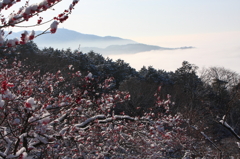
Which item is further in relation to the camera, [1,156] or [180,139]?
[180,139]

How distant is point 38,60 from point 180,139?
73.1 feet

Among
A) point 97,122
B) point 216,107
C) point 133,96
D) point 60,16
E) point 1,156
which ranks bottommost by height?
point 216,107

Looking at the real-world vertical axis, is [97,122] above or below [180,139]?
above

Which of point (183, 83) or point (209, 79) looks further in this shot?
point (209, 79)

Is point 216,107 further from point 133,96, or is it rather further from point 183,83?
point 133,96

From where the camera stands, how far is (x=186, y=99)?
24.4 meters

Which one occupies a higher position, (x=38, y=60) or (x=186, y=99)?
(x=38, y=60)

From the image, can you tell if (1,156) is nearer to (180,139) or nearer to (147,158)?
(147,158)

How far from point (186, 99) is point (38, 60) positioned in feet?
63.5

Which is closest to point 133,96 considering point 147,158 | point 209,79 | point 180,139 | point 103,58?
point 180,139

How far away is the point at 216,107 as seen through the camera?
27234 mm

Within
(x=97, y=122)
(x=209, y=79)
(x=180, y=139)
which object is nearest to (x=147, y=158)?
(x=180, y=139)

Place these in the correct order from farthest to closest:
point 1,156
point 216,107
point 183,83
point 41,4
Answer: point 183,83 < point 216,107 < point 1,156 < point 41,4

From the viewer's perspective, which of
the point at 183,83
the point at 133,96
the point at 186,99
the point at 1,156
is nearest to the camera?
the point at 1,156
